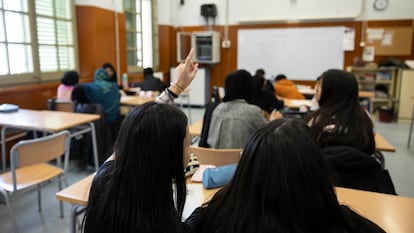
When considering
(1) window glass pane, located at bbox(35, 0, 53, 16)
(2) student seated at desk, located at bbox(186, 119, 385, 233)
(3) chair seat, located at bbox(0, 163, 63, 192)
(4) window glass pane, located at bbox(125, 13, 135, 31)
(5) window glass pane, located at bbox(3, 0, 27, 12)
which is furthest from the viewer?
(4) window glass pane, located at bbox(125, 13, 135, 31)

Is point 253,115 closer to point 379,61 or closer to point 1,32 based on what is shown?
point 1,32

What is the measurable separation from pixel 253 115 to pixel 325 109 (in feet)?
1.53

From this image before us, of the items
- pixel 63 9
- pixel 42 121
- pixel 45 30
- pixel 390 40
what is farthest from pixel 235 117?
pixel 390 40

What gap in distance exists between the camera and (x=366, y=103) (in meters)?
5.90

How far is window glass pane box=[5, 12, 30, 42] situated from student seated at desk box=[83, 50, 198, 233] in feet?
11.2

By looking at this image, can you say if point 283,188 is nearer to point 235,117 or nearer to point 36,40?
point 235,117

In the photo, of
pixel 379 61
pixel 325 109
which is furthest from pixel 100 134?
pixel 379 61

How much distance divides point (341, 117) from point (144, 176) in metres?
1.49

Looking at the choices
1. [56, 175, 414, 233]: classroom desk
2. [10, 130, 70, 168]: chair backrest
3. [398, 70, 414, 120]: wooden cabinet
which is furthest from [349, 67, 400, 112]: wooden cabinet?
[10, 130, 70, 168]: chair backrest

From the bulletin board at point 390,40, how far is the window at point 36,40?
5.56 m

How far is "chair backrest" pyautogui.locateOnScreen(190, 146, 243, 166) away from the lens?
6.22 feet

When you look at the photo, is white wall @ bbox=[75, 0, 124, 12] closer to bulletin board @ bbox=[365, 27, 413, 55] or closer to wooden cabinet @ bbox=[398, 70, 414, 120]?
bulletin board @ bbox=[365, 27, 413, 55]

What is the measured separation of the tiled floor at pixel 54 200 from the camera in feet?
7.97

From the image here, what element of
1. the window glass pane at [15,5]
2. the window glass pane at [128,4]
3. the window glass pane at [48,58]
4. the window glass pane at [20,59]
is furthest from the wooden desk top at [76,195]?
the window glass pane at [128,4]
